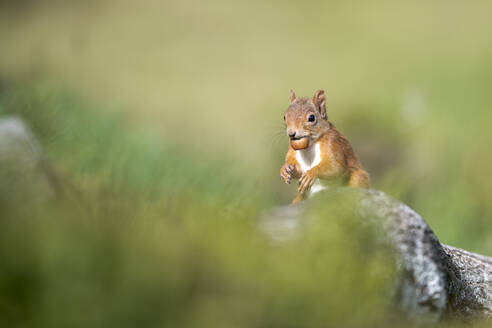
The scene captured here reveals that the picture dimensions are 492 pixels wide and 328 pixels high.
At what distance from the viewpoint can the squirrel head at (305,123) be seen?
1.26 metres

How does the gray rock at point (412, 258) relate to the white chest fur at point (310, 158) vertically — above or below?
below

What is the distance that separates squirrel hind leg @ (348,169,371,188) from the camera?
1.27 m

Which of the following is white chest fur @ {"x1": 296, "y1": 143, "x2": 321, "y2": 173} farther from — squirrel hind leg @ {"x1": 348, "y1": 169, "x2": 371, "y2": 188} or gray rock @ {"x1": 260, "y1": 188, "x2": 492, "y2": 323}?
gray rock @ {"x1": 260, "y1": 188, "x2": 492, "y2": 323}

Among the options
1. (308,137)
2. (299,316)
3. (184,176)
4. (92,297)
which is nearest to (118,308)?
(92,297)

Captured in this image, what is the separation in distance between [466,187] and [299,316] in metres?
3.53

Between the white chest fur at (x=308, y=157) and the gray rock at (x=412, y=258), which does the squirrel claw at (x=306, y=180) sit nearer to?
the white chest fur at (x=308, y=157)

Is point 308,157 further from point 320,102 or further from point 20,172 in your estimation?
point 20,172

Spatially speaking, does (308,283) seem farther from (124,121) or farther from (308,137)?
(124,121)

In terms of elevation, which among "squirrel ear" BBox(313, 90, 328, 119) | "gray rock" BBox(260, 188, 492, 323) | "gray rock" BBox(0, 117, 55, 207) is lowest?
"gray rock" BBox(260, 188, 492, 323)

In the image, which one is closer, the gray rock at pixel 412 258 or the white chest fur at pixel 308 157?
the gray rock at pixel 412 258

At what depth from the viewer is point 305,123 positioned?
4.16ft

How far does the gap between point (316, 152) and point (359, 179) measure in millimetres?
102

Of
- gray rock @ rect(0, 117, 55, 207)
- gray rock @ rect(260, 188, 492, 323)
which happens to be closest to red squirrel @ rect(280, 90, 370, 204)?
gray rock @ rect(260, 188, 492, 323)

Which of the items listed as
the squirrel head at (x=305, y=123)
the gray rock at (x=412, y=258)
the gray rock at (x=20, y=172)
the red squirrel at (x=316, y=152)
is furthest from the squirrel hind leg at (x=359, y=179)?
the gray rock at (x=20, y=172)
